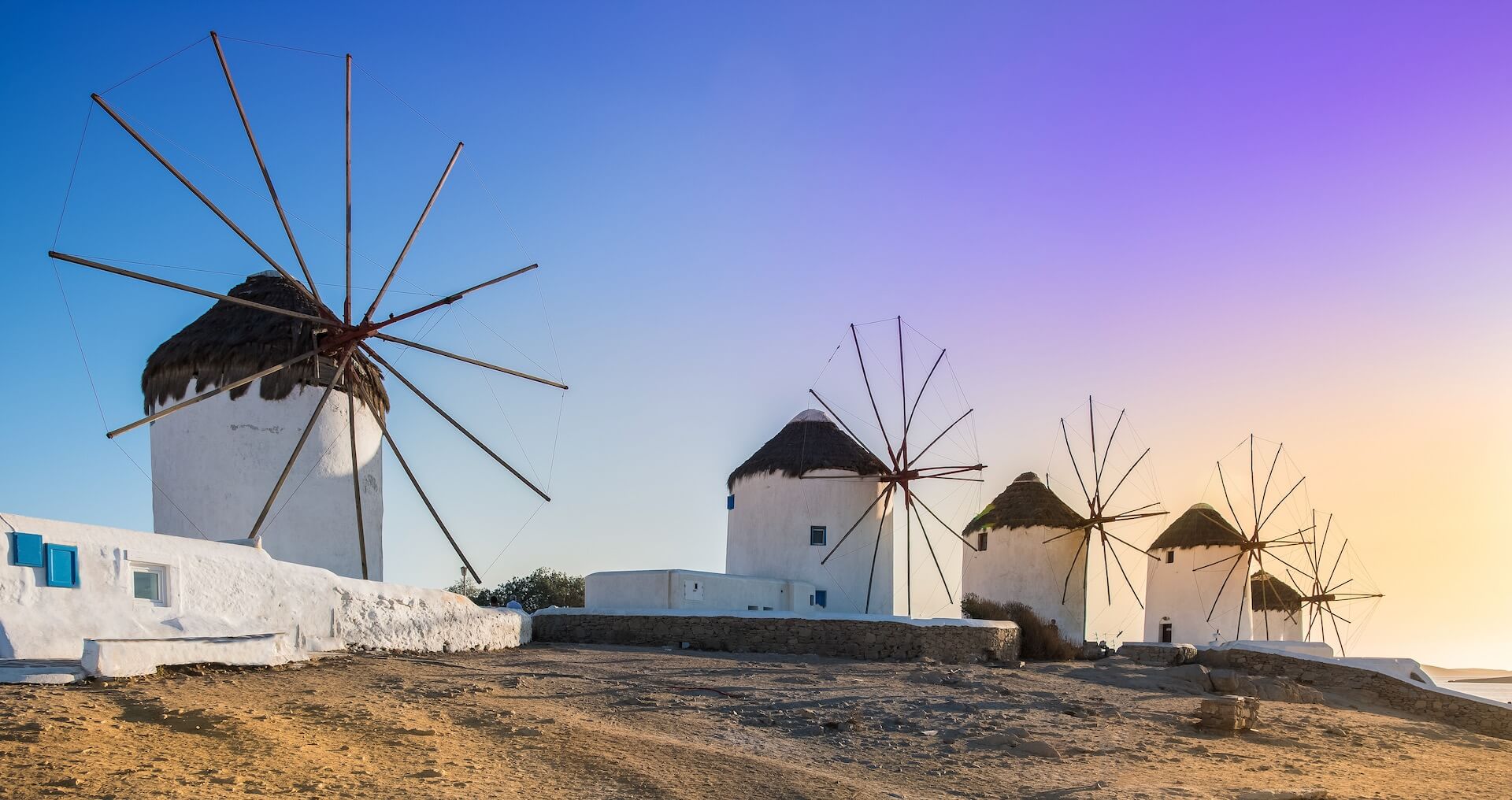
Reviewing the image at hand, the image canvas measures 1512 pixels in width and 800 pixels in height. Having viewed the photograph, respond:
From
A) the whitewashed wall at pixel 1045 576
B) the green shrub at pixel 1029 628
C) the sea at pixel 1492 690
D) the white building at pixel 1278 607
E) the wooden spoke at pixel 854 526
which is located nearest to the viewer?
the green shrub at pixel 1029 628

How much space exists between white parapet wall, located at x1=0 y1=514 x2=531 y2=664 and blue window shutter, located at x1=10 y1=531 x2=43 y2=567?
15 mm

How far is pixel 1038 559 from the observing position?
2994 cm

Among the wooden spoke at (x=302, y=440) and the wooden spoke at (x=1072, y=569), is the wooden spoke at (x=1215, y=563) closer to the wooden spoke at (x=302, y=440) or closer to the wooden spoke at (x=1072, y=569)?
the wooden spoke at (x=1072, y=569)

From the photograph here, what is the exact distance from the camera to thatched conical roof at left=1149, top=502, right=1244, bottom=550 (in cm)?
3372

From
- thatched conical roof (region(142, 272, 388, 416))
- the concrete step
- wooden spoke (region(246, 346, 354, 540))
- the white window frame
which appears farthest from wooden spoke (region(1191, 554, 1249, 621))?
the concrete step

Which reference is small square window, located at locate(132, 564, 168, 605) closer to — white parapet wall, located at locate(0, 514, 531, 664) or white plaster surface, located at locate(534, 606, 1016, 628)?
white parapet wall, located at locate(0, 514, 531, 664)

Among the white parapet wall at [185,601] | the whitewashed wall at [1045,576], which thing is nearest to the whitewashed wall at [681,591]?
the white parapet wall at [185,601]

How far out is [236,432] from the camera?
1659 cm

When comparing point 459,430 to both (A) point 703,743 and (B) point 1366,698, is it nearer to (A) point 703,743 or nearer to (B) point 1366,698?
(A) point 703,743

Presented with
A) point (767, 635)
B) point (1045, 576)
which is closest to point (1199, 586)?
point (1045, 576)

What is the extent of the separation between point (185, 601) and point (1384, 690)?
17232mm

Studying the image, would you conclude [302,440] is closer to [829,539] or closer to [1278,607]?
[829,539]

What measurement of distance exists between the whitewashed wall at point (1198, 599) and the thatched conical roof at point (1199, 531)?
20cm

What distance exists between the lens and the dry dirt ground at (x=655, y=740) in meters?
6.86
